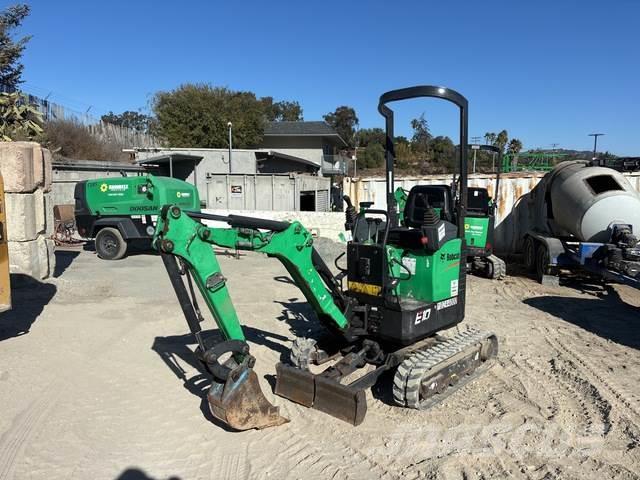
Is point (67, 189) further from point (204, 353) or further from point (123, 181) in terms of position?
point (204, 353)

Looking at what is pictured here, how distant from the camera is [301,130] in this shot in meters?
38.0

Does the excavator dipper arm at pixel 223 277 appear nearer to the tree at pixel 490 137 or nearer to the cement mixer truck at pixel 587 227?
the cement mixer truck at pixel 587 227

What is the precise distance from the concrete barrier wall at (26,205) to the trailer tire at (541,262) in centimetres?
1011

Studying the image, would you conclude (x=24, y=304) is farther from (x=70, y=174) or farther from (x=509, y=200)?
(x=509, y=200)

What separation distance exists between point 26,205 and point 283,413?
6937 millimetres

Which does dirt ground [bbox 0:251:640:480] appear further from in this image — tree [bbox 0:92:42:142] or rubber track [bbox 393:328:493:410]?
tree [bbox 0:92:42:142]

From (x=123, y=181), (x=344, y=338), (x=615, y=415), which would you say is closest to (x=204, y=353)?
(x=344, y=338)

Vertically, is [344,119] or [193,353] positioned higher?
[344,119]

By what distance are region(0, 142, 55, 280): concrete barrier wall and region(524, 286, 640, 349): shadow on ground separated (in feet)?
29.7

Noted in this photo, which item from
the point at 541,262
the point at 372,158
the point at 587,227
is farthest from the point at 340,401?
the point at 372,158

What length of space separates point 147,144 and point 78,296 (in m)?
31.6

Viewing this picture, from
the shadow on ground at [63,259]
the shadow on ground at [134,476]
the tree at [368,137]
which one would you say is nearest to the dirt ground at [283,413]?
the shadow on ground at [134,476]

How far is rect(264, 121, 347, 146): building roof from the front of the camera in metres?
37.0

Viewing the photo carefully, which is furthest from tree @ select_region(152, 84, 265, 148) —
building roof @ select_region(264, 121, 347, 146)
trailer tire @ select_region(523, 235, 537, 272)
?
trailer tire @ select_region(523, 235, 537, 272)
